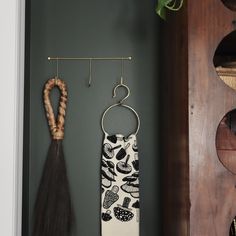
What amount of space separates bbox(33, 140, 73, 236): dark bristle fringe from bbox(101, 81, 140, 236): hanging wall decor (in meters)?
0.15

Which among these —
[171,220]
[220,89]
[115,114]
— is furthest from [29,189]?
[220,89]

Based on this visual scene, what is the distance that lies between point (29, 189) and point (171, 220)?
1.99 ft

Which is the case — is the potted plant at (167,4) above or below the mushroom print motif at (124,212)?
above

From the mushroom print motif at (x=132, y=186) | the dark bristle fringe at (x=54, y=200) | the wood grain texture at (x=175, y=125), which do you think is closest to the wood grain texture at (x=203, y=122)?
the wood grain texture at (x=175, y=125)

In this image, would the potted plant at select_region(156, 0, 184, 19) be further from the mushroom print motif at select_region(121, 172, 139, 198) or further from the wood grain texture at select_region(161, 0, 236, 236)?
the mushroom print motif at select_region(121, 172, 139, 198)

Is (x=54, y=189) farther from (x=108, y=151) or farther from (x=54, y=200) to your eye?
(x=108, y=151)

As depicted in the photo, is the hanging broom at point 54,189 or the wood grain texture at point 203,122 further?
the hanging broom at point 54,189

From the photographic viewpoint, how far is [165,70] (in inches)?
50.4

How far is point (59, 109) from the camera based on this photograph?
1.32 metres

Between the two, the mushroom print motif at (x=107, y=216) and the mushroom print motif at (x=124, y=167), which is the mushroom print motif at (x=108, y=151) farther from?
the mushroom print motif at (x=107, y=216)

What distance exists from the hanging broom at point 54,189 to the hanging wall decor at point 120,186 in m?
0.16

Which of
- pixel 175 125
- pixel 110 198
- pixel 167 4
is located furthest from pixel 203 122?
pixel 110 198

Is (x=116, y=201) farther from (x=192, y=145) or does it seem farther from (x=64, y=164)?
(x=192, y=145)

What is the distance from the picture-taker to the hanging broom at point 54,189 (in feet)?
4.13
